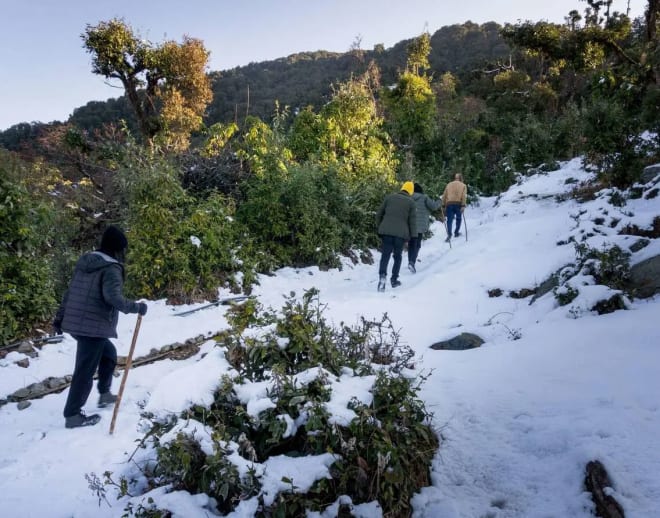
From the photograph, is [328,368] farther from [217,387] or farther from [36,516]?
[36,516]

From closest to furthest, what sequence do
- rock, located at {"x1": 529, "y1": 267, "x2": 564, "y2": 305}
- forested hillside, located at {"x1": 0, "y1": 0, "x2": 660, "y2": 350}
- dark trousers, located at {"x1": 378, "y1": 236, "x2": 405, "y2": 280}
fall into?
rock, located at {"x1": 529, "y1": 267, "x2": 564, "y2": 305}
forested hillside, located at {"x1": 0, "y1": 0, "x2": 660, "y2": 350}
dark trousers, located at {"x1": 378, "y1": 236, "x2": 405, "y2": 280}

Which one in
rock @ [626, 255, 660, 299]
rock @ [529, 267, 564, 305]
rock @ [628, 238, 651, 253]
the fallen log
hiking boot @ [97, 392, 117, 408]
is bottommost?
hiking boot @ [97, 392, 117, 408]

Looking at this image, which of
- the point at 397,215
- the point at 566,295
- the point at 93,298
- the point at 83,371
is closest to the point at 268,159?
the point at 397,215

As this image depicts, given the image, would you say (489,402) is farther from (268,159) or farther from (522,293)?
(268,159)

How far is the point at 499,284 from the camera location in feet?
21.3

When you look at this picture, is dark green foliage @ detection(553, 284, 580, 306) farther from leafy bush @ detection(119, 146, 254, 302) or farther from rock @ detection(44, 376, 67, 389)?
rock @ detection(44, 376, 67, 389)

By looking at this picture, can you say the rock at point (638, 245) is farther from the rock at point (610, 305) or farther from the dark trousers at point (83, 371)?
the dark trousers at point (83, 371)

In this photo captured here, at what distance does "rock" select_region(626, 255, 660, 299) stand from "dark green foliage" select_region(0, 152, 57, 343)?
6.79 m

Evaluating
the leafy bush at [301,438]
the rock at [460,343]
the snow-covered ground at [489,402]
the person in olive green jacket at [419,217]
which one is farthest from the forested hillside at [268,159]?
the leafy bush at [301,438]

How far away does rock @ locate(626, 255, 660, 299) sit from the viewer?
4.37m

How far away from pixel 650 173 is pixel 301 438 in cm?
833

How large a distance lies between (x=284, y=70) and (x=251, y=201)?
126 feet

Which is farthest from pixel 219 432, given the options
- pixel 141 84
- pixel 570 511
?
pixel 141 84

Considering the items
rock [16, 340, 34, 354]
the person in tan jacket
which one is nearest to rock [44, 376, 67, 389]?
rock [16, 340, 34, 354]
